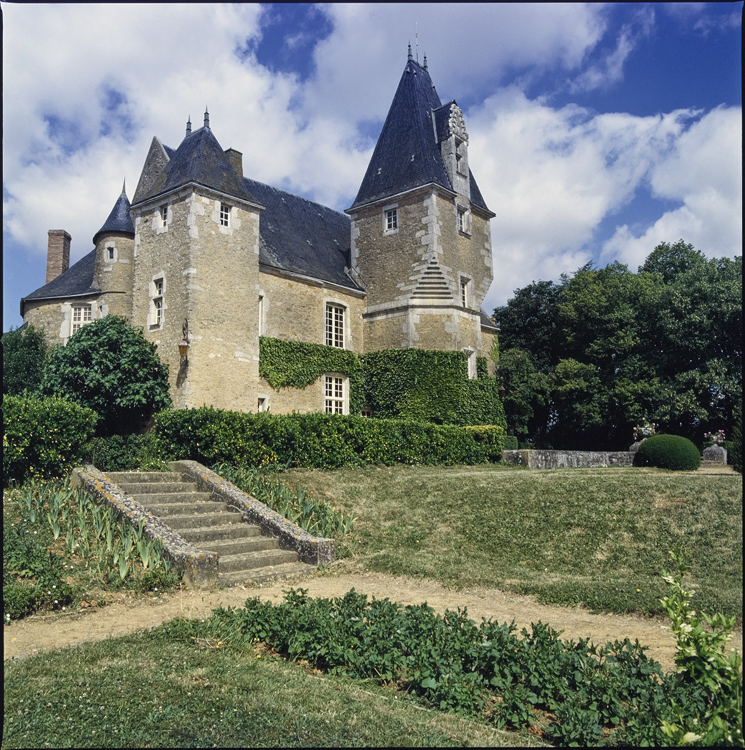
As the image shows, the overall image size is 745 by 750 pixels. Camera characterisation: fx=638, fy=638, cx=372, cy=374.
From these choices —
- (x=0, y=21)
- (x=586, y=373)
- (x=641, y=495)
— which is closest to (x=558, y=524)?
(x=641, y=495)

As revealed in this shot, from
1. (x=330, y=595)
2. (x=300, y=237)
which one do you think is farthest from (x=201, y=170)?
(x=330, y=595)

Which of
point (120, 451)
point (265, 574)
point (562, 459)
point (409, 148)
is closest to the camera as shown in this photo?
point (265, 574)

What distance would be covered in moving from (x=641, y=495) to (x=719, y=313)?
4.52 meters

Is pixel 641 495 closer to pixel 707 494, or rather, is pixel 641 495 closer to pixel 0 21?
pixel 707 494

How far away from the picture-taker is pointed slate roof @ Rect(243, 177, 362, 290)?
2148 centimetres

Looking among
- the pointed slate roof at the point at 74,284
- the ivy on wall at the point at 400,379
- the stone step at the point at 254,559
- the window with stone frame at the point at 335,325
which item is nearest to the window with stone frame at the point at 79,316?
the pointed slate roof at the point at 74,284

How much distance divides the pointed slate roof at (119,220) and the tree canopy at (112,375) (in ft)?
14.2

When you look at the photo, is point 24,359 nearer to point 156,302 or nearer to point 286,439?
point 156,302

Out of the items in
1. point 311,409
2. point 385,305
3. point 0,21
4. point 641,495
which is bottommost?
point 641,495

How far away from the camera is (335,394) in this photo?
22.0 m

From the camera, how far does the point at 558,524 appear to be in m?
9.56

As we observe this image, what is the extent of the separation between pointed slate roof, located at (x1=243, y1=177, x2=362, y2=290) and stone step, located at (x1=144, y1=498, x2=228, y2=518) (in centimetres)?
1138

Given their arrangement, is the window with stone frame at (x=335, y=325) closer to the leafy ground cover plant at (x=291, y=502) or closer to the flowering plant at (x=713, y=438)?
the leafy ground cover plant at (x=291, y=502)

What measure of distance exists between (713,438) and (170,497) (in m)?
19.5
